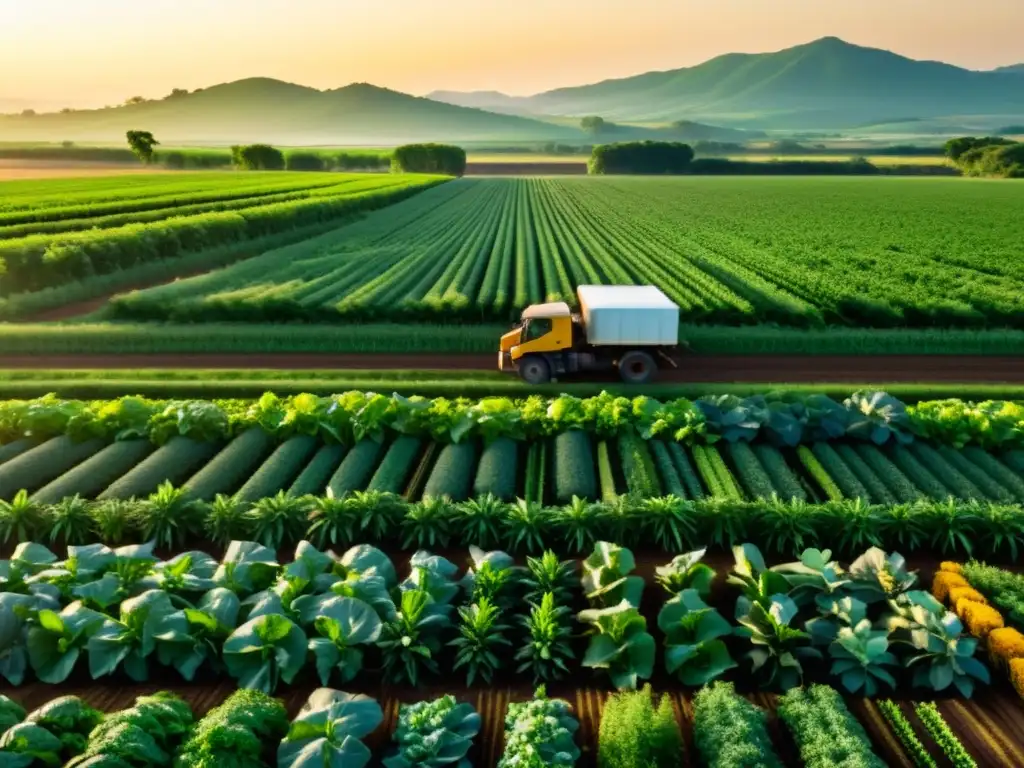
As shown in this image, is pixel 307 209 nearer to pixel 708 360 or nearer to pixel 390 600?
pixel 708 360

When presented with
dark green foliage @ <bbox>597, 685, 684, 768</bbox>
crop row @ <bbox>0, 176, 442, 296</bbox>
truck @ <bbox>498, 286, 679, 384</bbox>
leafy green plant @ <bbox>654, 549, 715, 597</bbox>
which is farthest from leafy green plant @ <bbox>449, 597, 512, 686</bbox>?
crop row @ <bbox>0, 176, 442, 296</bbox>

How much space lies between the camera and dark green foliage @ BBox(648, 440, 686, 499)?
12.7m

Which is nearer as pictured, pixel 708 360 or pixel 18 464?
pixel 18 464

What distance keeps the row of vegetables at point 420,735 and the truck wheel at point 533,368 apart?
1156 centimetres

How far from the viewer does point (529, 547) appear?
36.1 feet

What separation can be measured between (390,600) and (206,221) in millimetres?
37779

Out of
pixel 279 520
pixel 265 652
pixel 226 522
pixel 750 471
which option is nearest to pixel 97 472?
pixel 226 522

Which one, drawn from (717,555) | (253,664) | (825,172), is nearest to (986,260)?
(717,555)

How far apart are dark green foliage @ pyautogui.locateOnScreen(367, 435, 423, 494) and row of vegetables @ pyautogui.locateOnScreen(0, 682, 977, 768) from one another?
16.5 ft

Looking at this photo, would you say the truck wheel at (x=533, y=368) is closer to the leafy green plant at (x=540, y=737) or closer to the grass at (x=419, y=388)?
the grass at (x=419, y=388)

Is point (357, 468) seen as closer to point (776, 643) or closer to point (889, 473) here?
point (776, 643)

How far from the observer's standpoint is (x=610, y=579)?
952 cm

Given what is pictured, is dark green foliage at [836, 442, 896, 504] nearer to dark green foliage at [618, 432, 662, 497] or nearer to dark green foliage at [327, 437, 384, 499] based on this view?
dark green foliage at [618, 432, 662, 497]

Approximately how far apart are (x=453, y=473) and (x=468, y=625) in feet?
14.5
